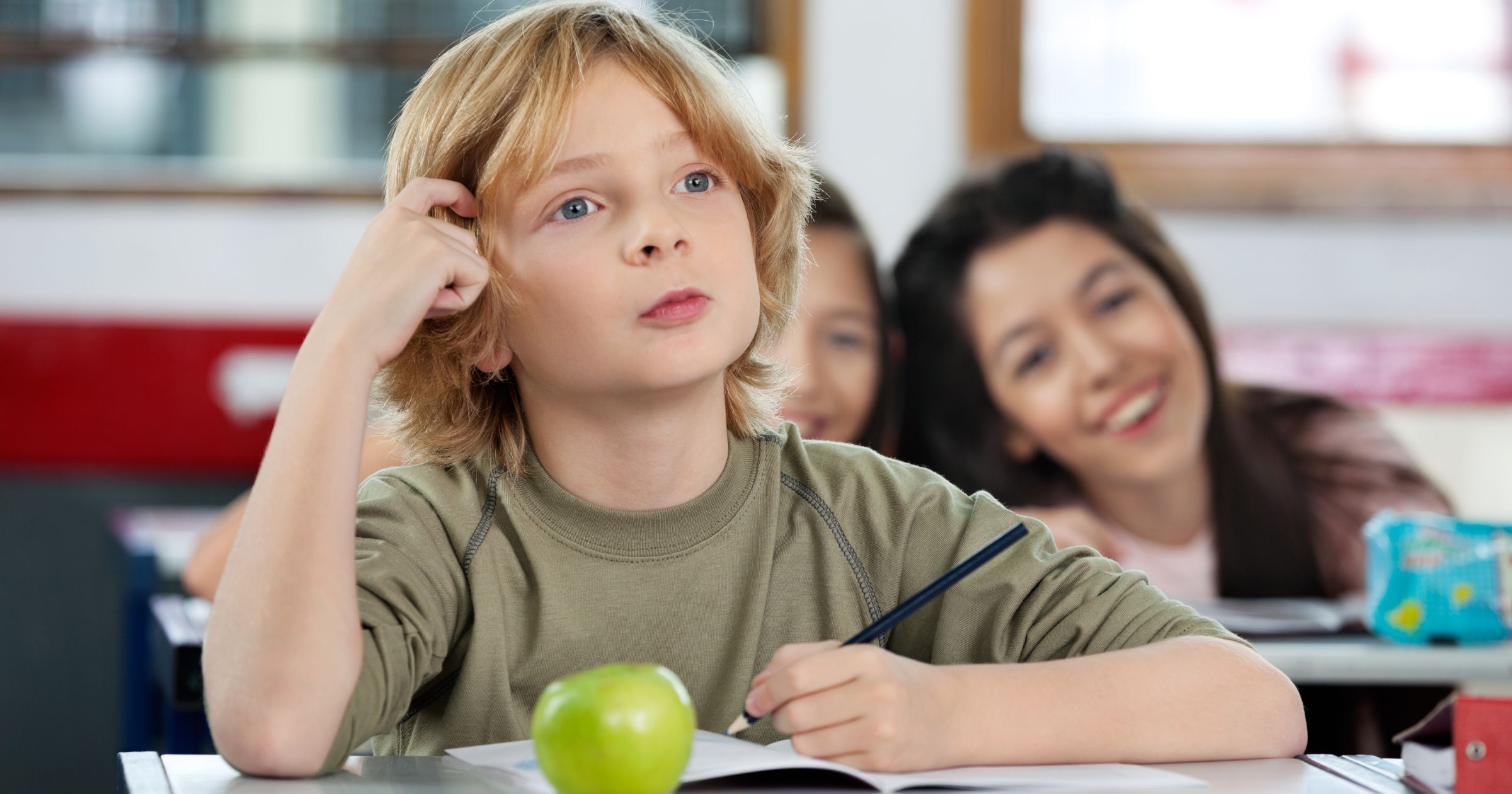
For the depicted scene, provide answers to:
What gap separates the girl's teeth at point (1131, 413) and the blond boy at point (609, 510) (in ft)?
3.06

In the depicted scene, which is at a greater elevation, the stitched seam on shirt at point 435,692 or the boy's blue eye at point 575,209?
the boy's blue eye at point 575,209

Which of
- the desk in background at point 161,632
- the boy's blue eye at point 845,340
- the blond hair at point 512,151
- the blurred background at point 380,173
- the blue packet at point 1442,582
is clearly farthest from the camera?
the blurred background at point 380,173

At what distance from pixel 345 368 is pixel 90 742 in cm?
241

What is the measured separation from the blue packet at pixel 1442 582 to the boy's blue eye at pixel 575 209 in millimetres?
1001

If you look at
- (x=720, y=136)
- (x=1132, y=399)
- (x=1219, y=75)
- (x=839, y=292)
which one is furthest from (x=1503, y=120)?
(x=720, y=136)

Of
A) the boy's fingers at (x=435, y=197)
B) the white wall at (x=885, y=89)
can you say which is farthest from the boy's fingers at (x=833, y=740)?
the white wall at (x=885, y=89)

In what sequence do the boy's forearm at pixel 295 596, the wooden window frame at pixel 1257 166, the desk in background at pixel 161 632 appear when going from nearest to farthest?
the boy's forearm at pixel 295 596 → the desk in background at pixel 161 632 → the wooden window frame at pixel 1257 166

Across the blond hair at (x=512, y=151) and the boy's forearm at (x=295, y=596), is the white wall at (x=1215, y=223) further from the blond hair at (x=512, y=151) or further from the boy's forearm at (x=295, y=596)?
the boy's forearm at (x=295, y=596)

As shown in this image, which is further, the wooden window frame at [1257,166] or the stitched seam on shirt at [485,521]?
the wooden window frame at [1257,166]

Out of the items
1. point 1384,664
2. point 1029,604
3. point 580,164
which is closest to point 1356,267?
point 1384,664

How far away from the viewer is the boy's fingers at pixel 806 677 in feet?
2.64

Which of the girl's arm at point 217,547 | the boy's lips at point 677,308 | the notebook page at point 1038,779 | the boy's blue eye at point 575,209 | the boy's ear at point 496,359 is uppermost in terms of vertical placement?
the boy's blue eye at point 575,209

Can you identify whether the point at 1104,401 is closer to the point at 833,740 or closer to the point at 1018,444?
the point at 1018,444

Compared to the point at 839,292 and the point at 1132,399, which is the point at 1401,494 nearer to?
the point at 1132,399
